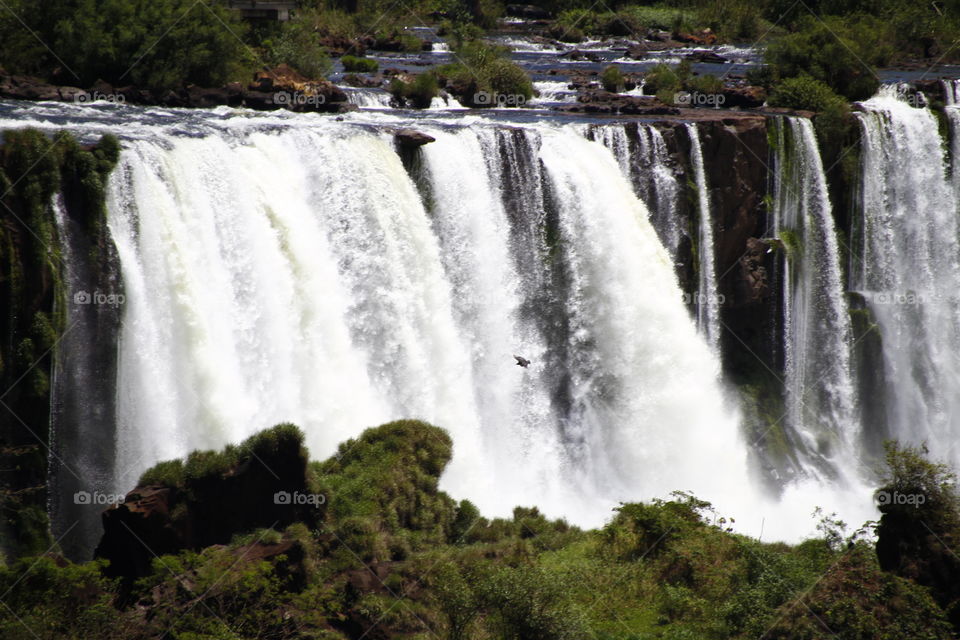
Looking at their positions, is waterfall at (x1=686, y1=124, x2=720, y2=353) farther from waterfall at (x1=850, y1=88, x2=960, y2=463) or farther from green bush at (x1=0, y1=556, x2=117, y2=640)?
green bush at (x1=0, y1=556, x2=117, y2=640)

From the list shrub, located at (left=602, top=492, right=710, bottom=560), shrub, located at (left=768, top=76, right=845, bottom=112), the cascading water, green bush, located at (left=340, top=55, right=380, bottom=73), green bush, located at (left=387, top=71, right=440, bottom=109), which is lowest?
shrub, located at (left=602, top=492, right=710, bottom=560)

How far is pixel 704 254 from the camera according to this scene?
27.1 m

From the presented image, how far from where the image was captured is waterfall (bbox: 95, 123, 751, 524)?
19.2 meters

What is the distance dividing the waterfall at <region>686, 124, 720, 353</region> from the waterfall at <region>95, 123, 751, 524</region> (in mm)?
751

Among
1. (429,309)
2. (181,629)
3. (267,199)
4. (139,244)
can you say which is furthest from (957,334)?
(181,629)

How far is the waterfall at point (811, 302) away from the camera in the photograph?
2808 centimetres

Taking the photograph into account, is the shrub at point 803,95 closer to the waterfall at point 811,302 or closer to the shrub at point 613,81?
the waterfall at point 811,302

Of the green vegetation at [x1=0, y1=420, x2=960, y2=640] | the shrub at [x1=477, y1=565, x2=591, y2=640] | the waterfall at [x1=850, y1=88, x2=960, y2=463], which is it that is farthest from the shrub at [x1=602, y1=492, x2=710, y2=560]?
the waterfall at [x1=850, y1=88, x2=960, y2=463]

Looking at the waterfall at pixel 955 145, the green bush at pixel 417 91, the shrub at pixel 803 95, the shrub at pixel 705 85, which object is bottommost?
the waterfall at pixel 955 145

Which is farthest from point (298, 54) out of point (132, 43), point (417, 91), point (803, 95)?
point (803, 95)

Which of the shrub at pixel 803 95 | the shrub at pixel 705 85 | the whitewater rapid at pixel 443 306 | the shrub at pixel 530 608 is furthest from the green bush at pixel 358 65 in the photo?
Result: the shrub at pixel 530 608

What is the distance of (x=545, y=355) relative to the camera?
24.5 metres

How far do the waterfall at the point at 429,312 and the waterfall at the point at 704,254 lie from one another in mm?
751

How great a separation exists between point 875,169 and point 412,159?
12957 mm
